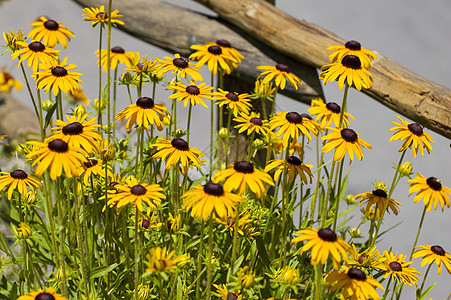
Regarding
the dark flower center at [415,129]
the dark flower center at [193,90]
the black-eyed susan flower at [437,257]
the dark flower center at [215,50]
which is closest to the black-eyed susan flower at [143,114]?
the dark flower center at [193,90]

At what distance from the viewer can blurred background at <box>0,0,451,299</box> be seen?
359 centimetres

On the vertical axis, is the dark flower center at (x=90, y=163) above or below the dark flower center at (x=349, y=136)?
below

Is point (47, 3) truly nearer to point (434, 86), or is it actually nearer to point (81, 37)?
point (81, 37)

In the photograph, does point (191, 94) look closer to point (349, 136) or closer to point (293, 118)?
point (293, 118)

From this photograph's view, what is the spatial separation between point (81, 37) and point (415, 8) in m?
3.20

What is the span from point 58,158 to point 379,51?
13.4 ft

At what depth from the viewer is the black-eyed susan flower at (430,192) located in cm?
140

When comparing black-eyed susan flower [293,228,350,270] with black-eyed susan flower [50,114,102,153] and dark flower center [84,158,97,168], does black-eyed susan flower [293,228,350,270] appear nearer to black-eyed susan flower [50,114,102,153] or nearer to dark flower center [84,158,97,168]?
black-eyed susan flower [50,114,102,153]

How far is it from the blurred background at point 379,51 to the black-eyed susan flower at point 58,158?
2.33m

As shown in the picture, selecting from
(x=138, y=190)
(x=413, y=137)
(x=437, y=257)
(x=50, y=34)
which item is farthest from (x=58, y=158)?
(x=437, y=257)

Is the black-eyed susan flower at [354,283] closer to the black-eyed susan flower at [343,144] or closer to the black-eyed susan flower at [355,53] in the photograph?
the black-eyed susan flower at [343,144]

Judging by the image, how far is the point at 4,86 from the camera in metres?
2.90

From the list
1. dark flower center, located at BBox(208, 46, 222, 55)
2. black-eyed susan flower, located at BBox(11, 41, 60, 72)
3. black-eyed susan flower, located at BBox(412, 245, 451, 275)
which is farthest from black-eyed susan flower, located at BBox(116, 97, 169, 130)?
black-eyed susan flower, located at BBox(412, 245, 451, 275)

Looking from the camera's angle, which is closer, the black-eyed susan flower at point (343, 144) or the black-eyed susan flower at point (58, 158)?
the black-eyed susan flower at point (58, 158)
